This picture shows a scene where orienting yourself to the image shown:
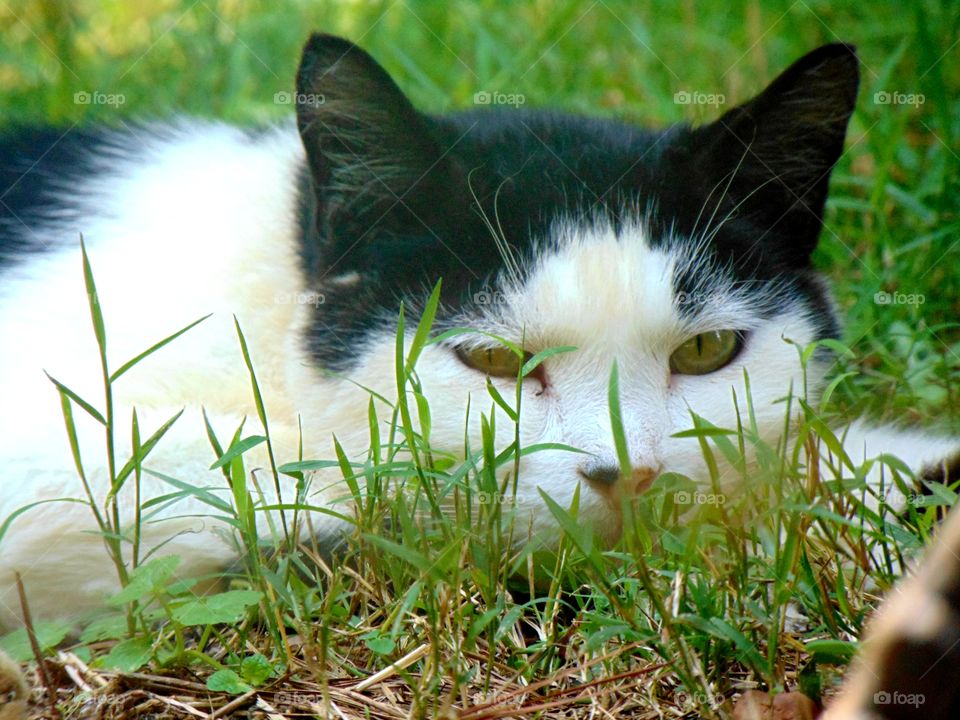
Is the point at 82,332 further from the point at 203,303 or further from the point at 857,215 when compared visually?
the point at 857,215

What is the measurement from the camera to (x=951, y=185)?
292 centimetres

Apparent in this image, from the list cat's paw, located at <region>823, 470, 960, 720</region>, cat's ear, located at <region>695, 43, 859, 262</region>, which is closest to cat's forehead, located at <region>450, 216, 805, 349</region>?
cat's ear, located at <region>695, 43, 859, 262</region>

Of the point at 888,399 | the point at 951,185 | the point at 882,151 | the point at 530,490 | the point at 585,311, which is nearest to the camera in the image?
the point at 530,490

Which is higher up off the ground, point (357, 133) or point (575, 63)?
point (575, 63)

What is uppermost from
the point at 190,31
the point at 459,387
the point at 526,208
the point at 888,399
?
the point at 190,31

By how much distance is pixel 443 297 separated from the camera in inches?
80.1

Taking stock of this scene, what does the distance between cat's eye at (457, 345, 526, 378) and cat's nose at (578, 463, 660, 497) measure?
0.33 m

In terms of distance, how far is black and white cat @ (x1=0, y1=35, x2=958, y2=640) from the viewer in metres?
1.81

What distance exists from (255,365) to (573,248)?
0.79 meters

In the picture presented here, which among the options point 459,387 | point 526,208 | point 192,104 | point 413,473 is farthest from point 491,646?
point 192,104

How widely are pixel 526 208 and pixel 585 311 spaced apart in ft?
0.98

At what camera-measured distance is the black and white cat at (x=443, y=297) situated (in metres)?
1.81

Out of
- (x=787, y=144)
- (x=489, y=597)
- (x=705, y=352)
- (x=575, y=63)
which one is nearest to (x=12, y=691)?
(x=489, y=597)

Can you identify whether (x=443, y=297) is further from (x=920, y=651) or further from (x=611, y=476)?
(x=920, y=651)
